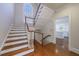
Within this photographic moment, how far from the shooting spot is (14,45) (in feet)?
6.01

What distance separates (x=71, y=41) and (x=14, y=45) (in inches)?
40.5

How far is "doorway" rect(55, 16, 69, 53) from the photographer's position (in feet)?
5.80

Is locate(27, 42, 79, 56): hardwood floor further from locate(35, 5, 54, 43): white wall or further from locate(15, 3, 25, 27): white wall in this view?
locate(15, 3, 25, 27): white wall

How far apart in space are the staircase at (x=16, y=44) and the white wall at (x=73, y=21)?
2.41 ft

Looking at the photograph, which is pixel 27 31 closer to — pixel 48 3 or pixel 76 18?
pixel 48 3

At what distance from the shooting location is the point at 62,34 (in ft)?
5.81

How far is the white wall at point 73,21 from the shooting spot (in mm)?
1748

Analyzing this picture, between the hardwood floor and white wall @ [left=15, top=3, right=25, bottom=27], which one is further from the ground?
white wall @ [left=15, top=3, right=25, bottom=27]

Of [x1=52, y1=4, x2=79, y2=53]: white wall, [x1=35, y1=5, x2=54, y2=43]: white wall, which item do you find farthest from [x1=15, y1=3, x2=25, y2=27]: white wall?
[x1=52, y1=4, x2=79, y2=53]: white wall

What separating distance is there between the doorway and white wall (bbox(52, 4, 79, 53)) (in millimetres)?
69

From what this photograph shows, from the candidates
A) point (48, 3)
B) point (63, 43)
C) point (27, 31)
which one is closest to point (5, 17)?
point (27, 31)

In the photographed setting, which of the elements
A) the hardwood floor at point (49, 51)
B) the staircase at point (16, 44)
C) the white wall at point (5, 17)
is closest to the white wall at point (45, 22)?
the hardwood floor at point (49, 51)

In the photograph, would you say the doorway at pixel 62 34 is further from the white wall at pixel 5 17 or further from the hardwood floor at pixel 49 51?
the white wall at pixel 5 17

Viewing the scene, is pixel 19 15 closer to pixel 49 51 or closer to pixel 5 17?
pixel 5 17
